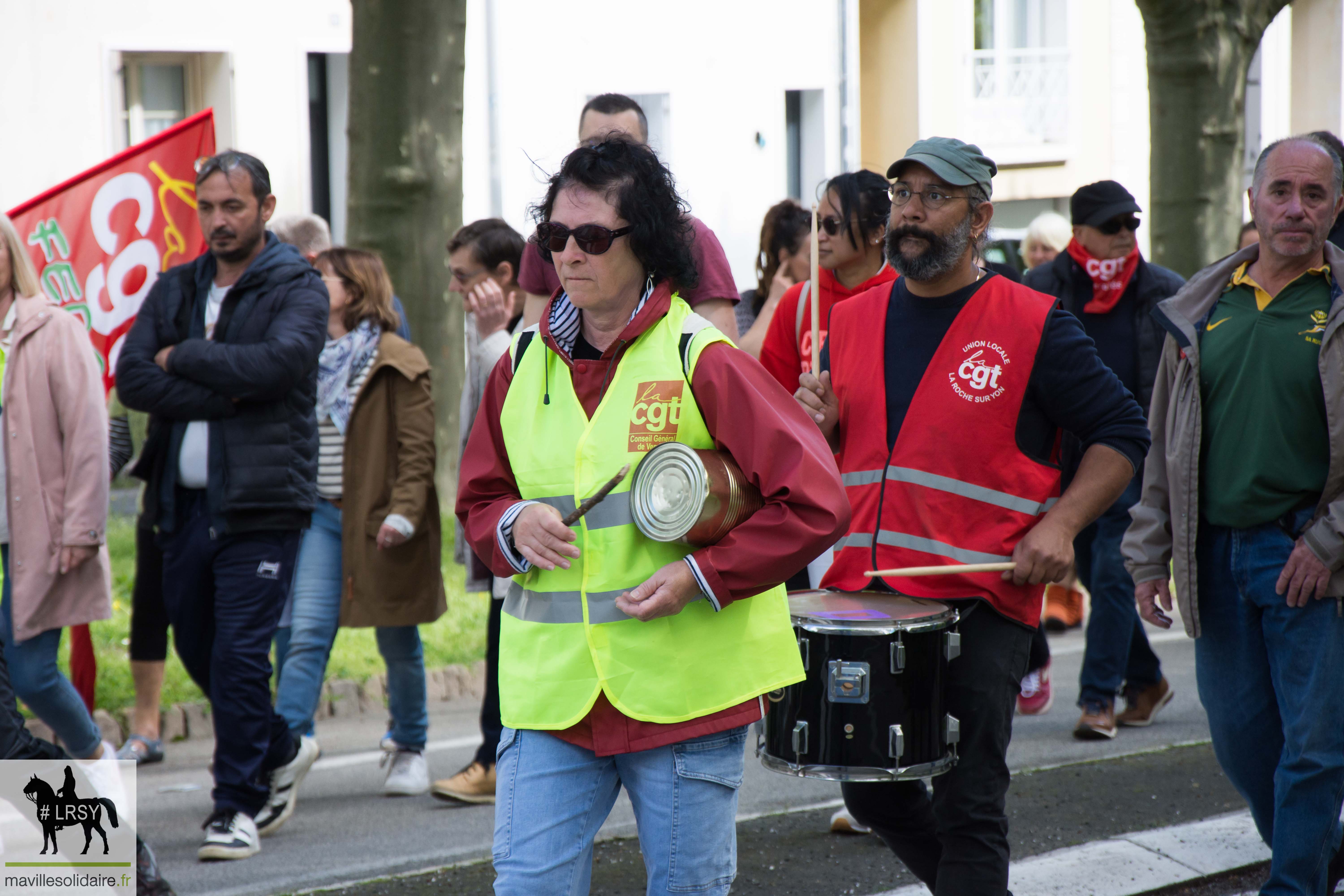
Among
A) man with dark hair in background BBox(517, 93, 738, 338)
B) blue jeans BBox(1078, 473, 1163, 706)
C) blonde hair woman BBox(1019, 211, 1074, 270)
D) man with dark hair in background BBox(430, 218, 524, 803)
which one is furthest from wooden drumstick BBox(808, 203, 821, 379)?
blonde hair woman BBox(1019, 211, 1074, 270)

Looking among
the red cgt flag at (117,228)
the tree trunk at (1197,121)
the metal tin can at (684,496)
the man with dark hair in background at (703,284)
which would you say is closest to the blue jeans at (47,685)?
the red cgt flag at (117,228)

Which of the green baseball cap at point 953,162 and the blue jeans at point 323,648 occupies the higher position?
the green baseball cap at point 953,162

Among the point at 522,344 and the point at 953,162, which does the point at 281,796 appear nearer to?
the point at 522,344

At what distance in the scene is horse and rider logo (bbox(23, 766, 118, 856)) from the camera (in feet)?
13.6

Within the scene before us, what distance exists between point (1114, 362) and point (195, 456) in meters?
3.90

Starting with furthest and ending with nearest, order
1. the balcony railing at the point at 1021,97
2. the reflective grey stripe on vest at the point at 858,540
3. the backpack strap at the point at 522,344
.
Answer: the balcony railing at the point at 1021,97
the reflective grey stripe on vest at the point at 858,540
the backpack strap at the point at 522,344

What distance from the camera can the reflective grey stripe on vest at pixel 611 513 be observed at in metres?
2.98

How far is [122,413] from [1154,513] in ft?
15.5

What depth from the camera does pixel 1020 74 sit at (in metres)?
22.7

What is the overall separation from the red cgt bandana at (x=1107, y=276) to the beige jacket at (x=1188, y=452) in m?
2.28

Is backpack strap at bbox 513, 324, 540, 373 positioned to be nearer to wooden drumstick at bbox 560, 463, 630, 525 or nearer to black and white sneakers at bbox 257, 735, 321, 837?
wooden drumstick at bbox 560, 463, 630, 525

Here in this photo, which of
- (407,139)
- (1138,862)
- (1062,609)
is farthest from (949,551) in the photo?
(407,139)

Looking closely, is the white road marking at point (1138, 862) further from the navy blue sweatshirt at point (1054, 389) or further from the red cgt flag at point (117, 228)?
the red cgt flag at point (117, 228)

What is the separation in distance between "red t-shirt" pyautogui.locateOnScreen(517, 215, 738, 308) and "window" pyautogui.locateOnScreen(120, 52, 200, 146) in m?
10.8
